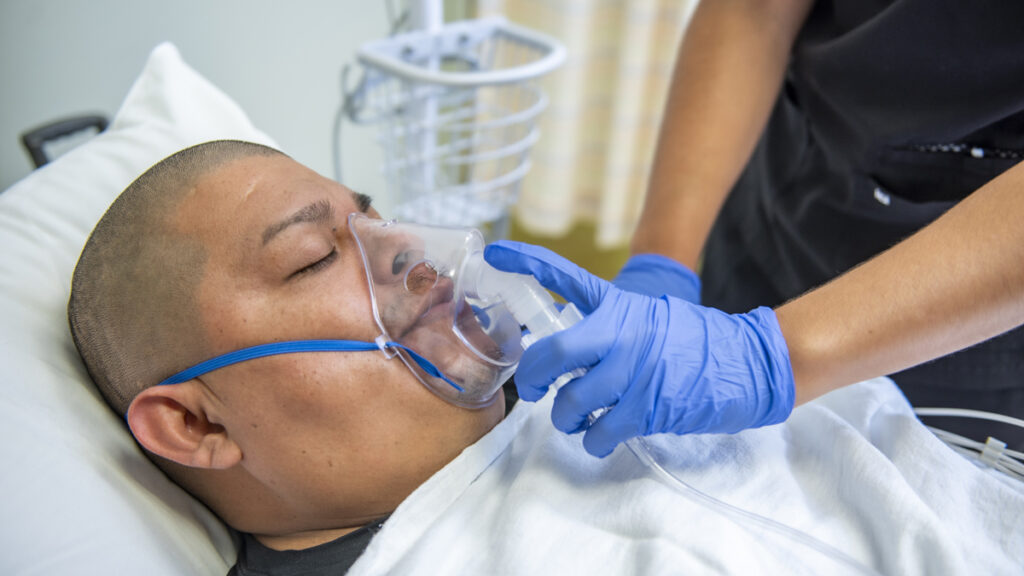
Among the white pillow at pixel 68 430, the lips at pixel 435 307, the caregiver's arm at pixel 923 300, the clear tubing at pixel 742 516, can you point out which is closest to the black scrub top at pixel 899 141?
the caregiver's arm at pixel 923 300

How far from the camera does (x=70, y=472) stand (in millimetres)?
903

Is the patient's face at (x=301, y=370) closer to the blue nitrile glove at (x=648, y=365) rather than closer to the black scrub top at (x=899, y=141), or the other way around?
the blue nitrile glove at (x=648, y=365)

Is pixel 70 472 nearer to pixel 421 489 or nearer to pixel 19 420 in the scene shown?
pixel 19 420

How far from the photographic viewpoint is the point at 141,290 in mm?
956

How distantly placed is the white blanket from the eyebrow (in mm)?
401

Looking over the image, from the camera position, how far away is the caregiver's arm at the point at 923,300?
0.82 meters

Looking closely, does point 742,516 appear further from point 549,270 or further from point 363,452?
point 363,452

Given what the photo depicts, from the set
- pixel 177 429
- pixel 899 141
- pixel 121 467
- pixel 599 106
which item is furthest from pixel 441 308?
pixel 599 106

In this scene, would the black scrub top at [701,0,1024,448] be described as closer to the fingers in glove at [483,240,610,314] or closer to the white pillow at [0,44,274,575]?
the fingers in glove at [483,240,610,314]

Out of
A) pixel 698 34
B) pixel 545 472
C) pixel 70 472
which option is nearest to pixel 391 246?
pixel 545 472

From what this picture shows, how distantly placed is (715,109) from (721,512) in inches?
30.0

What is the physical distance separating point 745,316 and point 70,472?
0.91 m

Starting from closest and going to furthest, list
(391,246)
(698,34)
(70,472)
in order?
(70,472) < (391,246) < (698,34)

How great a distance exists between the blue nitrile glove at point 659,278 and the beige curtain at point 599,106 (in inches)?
47.2
